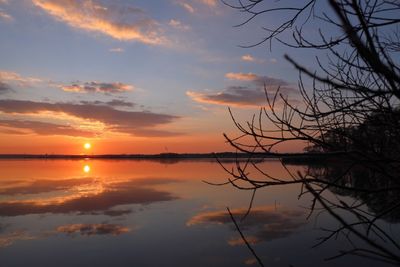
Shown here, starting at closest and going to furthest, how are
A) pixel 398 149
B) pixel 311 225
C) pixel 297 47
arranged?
1. pixel 297 47
2. pixel 398 149
3. pixel 311 225

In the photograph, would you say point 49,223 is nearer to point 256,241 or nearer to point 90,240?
point 90,240

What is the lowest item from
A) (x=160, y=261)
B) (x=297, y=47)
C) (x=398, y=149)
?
(x=160, y=261)

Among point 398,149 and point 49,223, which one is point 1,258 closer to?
point 49,223

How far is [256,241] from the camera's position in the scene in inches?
491

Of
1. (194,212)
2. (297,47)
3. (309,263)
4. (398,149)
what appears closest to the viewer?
(297,47)

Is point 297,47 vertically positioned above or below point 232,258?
above

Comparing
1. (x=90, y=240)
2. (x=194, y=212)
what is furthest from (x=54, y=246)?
(x=194, y=212)

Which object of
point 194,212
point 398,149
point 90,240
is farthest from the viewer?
point 194,212

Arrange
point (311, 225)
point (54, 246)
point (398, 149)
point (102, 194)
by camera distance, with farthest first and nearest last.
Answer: point (102, 194) → point (311, 225) → point (54, 246) → point (398, 149)

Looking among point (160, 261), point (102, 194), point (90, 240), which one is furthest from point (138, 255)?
point (102, 194)

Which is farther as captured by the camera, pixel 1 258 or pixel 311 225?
pixel 311 225

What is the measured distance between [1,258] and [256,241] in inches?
276

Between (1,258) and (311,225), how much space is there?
979 centimetres

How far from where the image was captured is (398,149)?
2.55m
